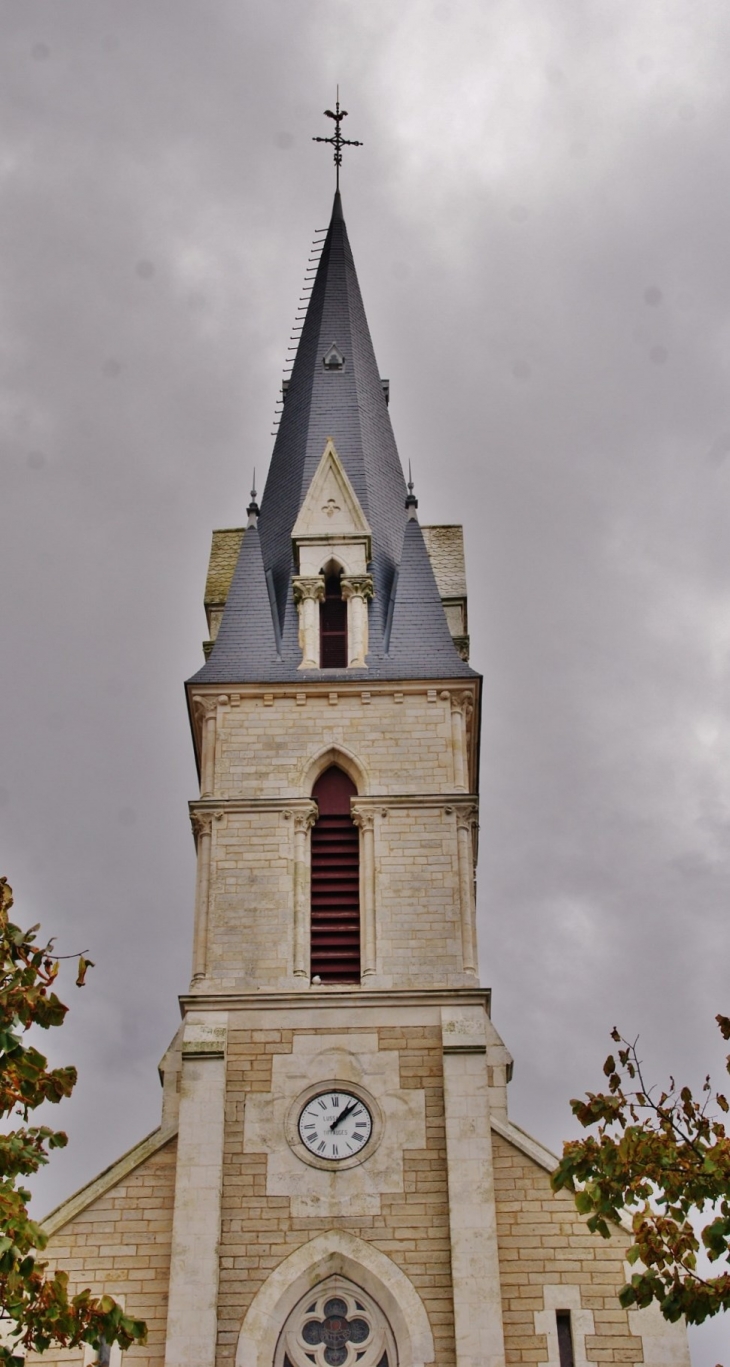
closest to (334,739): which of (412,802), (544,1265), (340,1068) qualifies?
(412,802)

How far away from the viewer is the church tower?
2166cm

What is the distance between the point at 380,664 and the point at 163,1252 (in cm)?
937

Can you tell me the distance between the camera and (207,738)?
26891mm

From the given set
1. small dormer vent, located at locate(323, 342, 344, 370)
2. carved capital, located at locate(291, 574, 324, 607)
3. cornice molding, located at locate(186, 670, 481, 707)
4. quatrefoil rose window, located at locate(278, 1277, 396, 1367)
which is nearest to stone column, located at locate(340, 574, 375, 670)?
carved capital, located at locate(291, 574, 324, 607)

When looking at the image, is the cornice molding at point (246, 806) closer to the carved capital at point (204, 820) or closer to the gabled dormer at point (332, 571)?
the carved capital at point (204, 820)

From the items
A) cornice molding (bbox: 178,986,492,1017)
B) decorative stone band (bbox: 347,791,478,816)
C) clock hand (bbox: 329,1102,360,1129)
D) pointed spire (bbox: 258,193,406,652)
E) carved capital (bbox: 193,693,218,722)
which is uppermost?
pointed spire (bbox: 258,193,406,652)

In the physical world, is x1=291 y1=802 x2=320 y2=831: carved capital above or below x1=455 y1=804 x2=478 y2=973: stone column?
above

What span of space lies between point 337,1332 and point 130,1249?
2.68 meters

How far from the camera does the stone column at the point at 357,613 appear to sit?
28.1 meters

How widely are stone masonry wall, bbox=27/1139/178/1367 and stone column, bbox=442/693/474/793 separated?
22.2ft

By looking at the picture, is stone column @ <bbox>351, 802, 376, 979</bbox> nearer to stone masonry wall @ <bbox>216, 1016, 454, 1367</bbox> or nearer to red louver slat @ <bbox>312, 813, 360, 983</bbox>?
red louver slat @ <bbox>312, 813, 360, 983</bbox>

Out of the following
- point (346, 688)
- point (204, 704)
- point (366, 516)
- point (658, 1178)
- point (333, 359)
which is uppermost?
point (333, 359)

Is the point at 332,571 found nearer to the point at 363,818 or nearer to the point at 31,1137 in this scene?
the point at 363,818

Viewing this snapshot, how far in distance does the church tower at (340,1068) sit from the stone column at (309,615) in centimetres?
4
